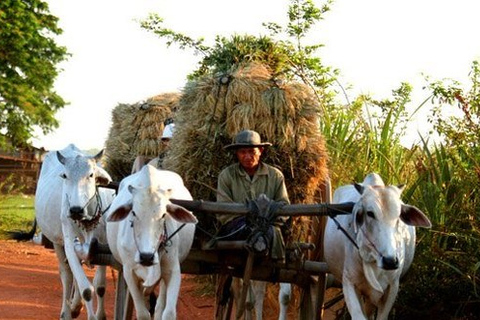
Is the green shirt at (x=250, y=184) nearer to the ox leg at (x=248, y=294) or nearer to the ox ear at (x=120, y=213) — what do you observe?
the ox ear at (x=120, y=213)

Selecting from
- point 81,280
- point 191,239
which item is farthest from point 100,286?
point 191,239

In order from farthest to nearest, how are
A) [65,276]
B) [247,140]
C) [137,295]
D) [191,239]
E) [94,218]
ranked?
[65,276]
[94,218]
[247,140]
[191,239]
[137,295]

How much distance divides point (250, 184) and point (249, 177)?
69 millimetres

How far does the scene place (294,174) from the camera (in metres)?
8.12

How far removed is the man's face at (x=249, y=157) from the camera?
7.49 meters

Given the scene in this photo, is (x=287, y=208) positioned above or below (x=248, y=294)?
above

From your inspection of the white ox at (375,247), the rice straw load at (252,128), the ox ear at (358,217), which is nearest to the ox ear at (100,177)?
the rice straw load at (252,128)

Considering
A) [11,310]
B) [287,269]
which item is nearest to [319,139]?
[287,269]

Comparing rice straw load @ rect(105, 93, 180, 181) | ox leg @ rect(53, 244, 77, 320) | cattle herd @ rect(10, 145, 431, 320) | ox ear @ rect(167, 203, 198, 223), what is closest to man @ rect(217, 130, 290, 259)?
cattle herd @ rect(10, 145, 431, 320)

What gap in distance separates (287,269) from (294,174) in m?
1.24

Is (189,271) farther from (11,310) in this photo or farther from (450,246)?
(11,310)

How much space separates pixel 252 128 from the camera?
26.3 feet

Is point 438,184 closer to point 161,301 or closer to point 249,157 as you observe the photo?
point 249,157

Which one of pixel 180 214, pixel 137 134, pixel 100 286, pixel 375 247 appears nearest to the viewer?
pixel 375 247
